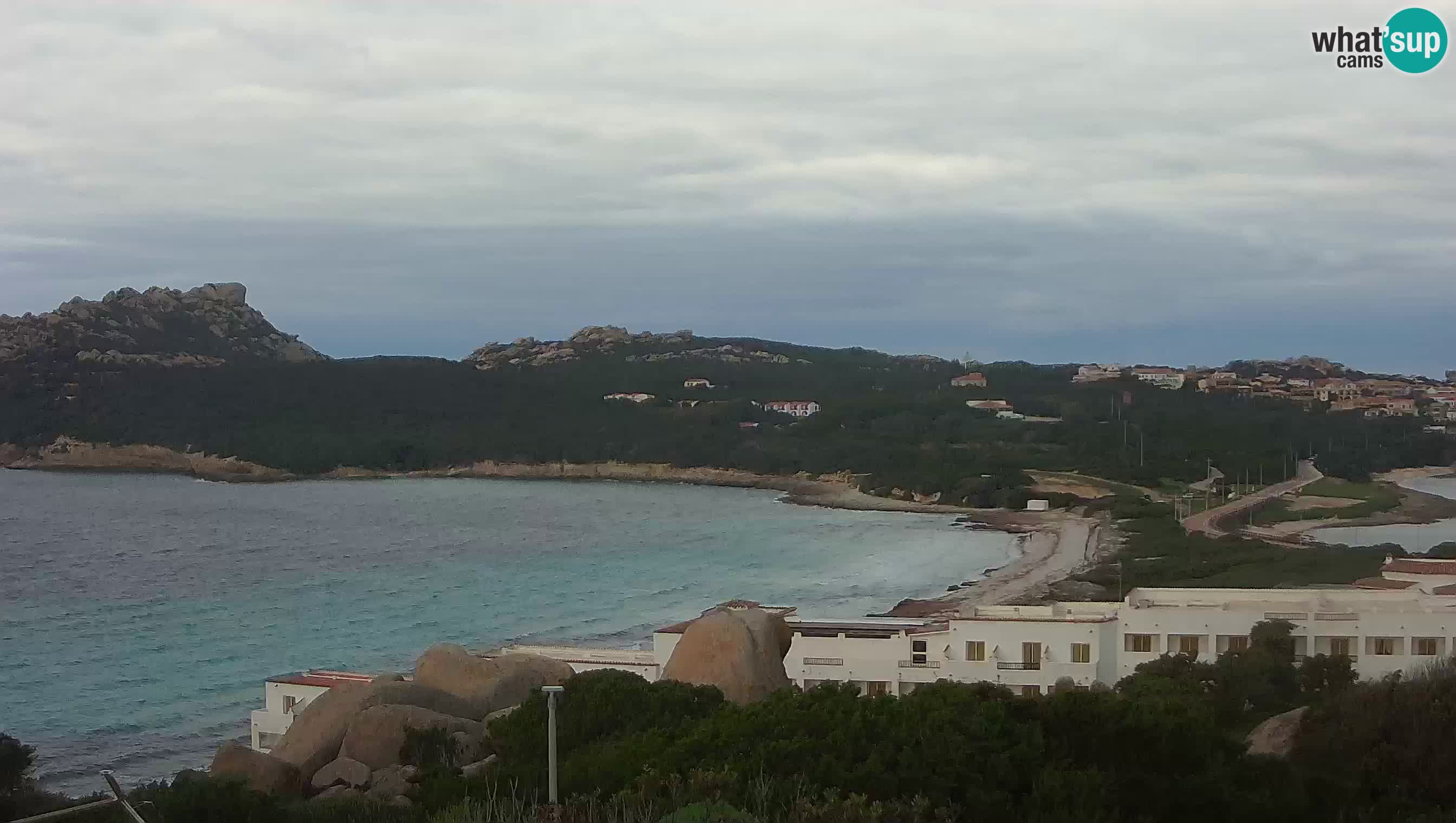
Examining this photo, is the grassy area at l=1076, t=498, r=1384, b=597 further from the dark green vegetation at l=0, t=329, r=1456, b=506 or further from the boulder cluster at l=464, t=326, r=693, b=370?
the boulder cluster at l=464, t=326, r=693, b=370

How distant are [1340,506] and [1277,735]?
54.5m

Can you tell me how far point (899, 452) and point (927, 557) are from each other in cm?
4001

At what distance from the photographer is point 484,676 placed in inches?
685

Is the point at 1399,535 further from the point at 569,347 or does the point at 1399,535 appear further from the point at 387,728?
the point at 569,347

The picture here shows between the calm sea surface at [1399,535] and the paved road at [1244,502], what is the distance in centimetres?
387

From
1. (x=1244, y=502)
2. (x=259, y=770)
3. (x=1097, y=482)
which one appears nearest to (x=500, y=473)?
(x=1097, y=482)

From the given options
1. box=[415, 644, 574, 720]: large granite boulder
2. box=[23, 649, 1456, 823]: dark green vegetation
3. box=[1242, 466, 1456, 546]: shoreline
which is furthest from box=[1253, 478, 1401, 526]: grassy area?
box=[23, 649, 1456, 823]: dark green vegetation

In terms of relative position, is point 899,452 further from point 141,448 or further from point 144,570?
point 141,448

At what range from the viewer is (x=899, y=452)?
93.8 meters

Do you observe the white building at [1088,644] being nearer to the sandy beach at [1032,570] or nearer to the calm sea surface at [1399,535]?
the sandy beach at [1032,570]

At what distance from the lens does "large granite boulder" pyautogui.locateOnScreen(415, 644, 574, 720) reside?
16703mm

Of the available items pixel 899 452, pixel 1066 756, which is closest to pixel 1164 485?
pixel 899 452

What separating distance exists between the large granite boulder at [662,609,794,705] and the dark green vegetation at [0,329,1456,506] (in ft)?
196

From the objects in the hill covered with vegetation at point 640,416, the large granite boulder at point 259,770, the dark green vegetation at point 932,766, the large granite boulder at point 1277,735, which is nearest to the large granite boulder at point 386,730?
the large granite boulder at point 259,770
